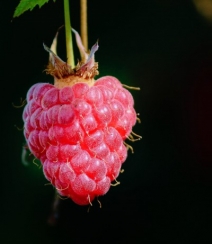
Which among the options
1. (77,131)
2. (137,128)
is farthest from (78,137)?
(137,128)

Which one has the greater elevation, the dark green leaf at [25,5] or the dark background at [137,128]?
the dark green leaf at [25,5]

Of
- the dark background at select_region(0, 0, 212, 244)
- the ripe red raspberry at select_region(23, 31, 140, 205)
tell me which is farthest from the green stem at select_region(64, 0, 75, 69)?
the dark background at select_region(0, 0, 212, 244)

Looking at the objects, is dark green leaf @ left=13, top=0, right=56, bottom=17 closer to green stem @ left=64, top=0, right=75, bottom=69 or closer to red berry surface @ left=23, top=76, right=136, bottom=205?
green stem @ left=64, top=0, right=75, bottom=69

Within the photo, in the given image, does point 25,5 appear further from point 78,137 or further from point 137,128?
point 137,128

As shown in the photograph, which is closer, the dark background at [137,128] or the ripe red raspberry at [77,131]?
the ripe red raspberry at [77,131]

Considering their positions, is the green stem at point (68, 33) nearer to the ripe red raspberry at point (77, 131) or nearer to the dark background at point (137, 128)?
the ripe red raspberry at point (77, 131)

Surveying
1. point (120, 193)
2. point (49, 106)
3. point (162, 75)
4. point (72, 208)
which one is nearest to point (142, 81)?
point (162, 75)

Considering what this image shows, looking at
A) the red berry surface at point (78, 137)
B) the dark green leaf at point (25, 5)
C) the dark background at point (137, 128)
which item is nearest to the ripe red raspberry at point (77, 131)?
the red berry surface at point (78, 137)
